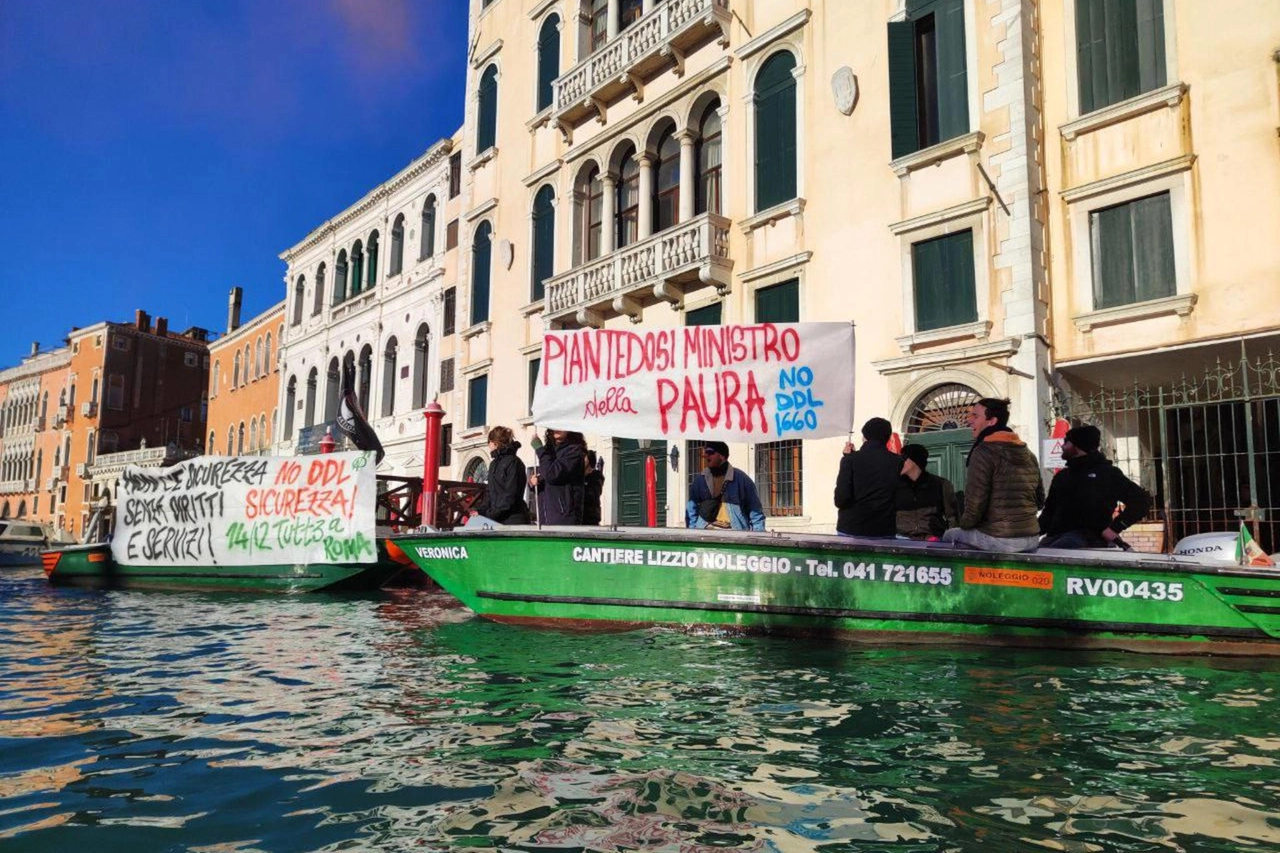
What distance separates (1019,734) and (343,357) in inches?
1178

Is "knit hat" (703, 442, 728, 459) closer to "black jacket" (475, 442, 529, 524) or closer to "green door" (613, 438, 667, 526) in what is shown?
"black jacket" (475, 442, 529, 524)

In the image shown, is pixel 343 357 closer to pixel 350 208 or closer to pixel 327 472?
pixel 350 208

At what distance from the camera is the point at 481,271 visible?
2388 centimetres

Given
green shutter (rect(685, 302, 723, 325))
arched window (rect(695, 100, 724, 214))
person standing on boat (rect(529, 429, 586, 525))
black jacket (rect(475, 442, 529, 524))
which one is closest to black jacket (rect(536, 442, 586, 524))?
person standing on boat (rect(529, 429, 586, 525))

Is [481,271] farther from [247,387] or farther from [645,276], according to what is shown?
[247,387]

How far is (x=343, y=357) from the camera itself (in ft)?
102

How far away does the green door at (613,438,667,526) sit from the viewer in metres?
17.9

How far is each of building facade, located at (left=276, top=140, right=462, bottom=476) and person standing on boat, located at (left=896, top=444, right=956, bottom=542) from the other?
60.0 feet

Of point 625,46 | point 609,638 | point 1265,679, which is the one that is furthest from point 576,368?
point 625,46

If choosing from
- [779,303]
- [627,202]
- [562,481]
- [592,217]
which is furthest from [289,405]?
[562,481]

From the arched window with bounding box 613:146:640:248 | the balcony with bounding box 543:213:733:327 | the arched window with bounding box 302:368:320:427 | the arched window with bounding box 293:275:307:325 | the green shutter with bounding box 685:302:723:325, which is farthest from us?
the arched window with bounding box 293:275:307:325

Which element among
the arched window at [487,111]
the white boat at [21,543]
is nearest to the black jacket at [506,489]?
the arched window at [487,111]

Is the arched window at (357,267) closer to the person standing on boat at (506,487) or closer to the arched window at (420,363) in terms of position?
the arched window at (420,363)

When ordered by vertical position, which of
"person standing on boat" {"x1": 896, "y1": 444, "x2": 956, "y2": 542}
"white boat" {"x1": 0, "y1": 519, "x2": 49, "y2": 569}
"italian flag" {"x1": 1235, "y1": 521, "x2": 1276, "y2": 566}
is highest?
"person standing on boat" {"x1": 896, "y1": 444, "x2": 956, "y2": 542}
